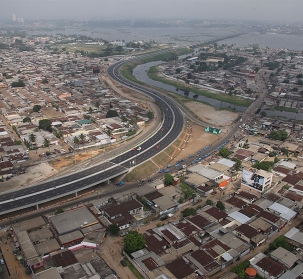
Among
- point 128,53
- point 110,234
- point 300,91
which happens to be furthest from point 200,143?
point 128,53

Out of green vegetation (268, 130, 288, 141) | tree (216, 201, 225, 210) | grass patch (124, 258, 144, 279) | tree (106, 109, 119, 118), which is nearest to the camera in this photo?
grass patch (124, 258, 144, 279)

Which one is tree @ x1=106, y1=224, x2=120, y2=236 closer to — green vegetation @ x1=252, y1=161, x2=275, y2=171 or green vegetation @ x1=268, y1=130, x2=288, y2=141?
green vegetation @ x1=252, y1=161, x2=275, y2=171

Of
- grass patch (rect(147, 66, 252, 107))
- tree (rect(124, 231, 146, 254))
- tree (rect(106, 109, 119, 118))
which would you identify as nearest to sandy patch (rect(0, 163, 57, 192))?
tree (rect(124, 231, 146, 254))

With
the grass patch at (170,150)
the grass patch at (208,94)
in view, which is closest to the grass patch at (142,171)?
the grass patch at (170,150)

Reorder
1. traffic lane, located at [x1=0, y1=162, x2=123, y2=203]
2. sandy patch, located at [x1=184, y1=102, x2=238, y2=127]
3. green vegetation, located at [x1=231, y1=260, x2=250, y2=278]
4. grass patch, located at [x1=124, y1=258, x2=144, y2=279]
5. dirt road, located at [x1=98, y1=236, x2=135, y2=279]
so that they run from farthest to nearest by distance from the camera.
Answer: sandy patch, located at [x1=184, y1=102, x2=238, y2=127] < traffic lane, located at [x1=0, y1=162, x2=123, y2=203] < dirt road, located at [x1=98, y1=236, x2=135, y2=279] < grass patch, located at [x1=124, y1=258, x2=144, y2=279] < green vegetation, located at [x1=231, y1=260, x2=250, y2=278]

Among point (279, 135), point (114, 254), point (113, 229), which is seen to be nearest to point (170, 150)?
point (279, 135)
